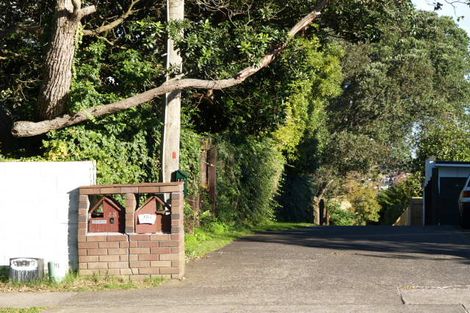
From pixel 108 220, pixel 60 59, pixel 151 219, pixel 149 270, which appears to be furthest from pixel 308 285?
pixel 60 59

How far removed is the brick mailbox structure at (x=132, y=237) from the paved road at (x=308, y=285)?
0.43 m

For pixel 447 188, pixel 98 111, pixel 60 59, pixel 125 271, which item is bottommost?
pixel 125 271

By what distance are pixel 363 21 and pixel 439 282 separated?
1002 centimetres

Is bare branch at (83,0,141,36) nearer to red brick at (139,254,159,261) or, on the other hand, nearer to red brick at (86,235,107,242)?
red brick at (86,235,107,242)

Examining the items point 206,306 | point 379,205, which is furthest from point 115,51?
point 379,205

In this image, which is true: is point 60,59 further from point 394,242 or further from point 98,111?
point 394,242

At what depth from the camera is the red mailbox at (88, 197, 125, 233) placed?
11.4 m

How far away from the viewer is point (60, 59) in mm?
13891

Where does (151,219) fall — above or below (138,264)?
above

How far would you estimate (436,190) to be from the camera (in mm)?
30328

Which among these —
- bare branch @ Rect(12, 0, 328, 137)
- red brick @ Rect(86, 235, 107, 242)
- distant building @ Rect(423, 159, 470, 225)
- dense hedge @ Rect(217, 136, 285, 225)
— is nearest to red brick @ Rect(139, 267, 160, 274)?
red brick @ Rect(86, 235, 107, 242)

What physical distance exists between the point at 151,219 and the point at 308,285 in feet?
7.84

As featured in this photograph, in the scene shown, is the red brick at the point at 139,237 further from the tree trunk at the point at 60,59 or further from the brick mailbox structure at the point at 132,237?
the tree trunk at the point at 60,59

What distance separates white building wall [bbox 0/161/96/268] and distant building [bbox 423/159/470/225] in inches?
822
